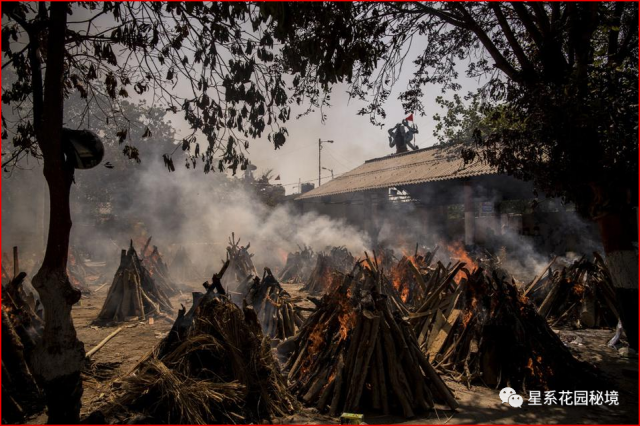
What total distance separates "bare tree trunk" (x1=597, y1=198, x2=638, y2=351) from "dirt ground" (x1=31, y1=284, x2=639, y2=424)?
0.83 meters

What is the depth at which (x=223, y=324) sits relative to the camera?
15.6 feet

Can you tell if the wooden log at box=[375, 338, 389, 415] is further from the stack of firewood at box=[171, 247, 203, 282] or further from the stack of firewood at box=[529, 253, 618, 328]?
the stack of firewood at box=[171, 247, 203, 282]

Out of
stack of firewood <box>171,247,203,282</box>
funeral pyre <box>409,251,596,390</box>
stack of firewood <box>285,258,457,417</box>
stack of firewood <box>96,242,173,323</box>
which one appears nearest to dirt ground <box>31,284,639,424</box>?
stack of firewood <box>285,258,457,417</box>

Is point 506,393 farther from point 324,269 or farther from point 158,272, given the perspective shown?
point 158,272

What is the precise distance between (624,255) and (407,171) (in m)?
14.2

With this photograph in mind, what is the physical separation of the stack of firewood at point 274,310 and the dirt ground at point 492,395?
6.71 ft

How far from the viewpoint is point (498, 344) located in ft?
18.6

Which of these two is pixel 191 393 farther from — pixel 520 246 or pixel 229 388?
pixel 520 246

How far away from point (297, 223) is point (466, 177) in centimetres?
1278

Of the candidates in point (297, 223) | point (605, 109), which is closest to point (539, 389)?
point (605, 109)

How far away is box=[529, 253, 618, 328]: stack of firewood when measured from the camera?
8.34m

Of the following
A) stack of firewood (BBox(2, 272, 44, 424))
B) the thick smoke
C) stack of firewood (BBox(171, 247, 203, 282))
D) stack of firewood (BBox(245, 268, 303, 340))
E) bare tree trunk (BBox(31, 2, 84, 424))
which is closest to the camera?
bare tree trunk (BBox(31, 2, 84, 424))

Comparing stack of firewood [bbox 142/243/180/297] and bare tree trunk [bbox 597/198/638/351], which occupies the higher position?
bare tree trunk [bbox 597/198/638/351]

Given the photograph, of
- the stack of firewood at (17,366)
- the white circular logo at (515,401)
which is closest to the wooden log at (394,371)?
the white circular logo at (515,401)
